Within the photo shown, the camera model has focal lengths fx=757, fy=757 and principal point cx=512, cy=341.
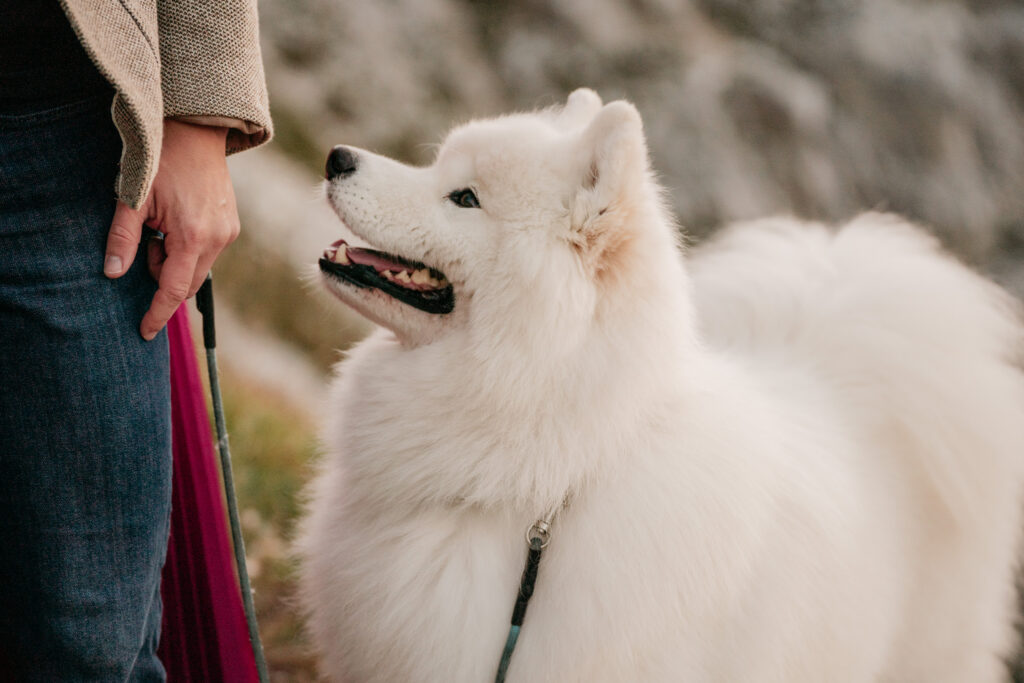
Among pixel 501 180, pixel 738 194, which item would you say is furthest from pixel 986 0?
pixel 501 180

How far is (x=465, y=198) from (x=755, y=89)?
18.0 ft

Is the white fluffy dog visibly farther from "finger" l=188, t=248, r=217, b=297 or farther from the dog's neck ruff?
"finger" l=188, t=248, r=217, b=297

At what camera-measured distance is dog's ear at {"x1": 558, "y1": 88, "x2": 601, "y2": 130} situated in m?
1.94

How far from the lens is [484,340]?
1.60 m

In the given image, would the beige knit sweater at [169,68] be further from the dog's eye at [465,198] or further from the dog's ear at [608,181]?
the dog's ear at [608,181]

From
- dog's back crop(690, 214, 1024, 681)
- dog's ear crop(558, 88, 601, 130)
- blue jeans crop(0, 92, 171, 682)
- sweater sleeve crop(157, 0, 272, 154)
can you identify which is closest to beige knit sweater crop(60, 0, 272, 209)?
sweater sleeve crop(157, 0, 272, 154)

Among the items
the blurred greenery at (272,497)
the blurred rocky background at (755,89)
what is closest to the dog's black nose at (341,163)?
the blurred greenery at (272,497)

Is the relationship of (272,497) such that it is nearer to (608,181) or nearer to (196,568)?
(196,568)

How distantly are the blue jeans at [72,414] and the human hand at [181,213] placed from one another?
42mm

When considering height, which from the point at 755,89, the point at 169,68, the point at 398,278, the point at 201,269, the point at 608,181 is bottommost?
the point at 201,269

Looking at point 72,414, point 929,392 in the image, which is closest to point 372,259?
point 72,414

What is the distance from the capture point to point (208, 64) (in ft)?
3.75

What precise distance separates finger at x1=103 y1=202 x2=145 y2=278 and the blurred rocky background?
499 cm

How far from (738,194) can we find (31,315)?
19.5 ft
